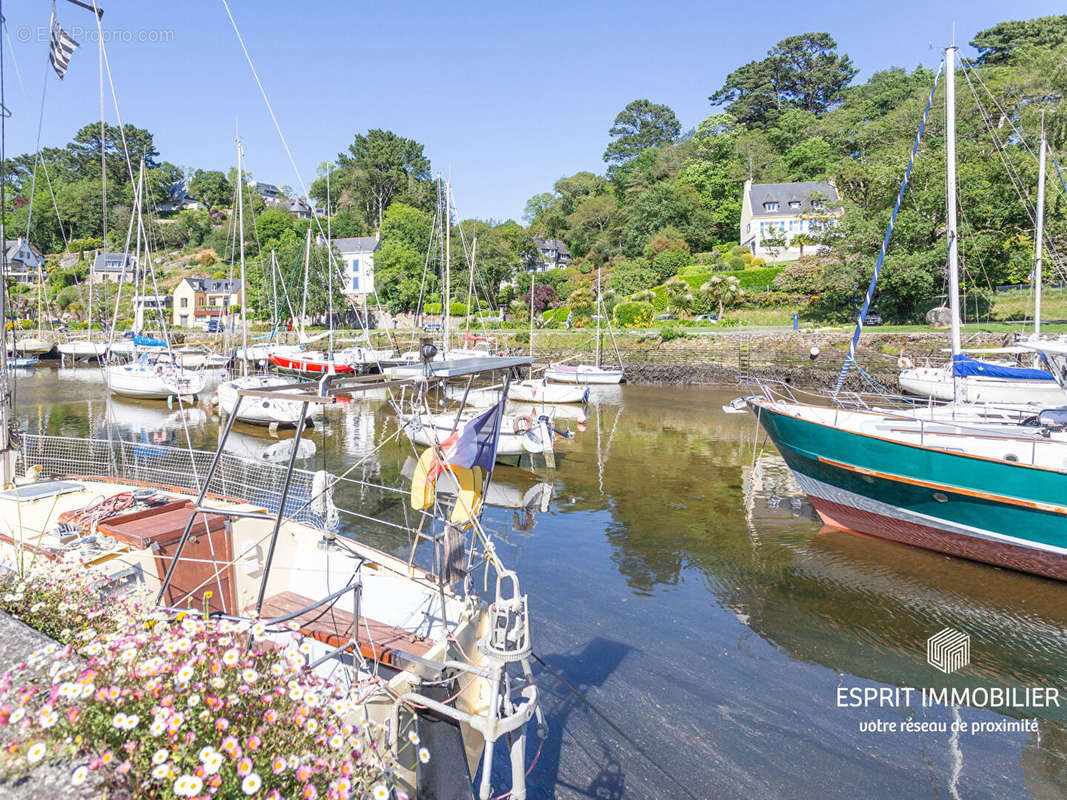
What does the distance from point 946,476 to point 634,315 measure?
4246 cm

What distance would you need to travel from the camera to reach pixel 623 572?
1162 cm

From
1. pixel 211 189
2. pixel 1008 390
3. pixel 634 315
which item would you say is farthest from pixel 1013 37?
pixel 211 189

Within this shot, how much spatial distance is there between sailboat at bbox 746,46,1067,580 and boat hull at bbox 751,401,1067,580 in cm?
2

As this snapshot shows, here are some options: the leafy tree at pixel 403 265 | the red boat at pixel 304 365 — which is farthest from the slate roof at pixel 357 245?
the red boat at pixel 304 365

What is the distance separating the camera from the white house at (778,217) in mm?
59469

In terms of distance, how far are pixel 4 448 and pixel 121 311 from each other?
2993 inches

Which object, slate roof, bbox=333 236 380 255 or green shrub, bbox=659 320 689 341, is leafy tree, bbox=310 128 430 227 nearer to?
slate roof, bbox=333 236 380 255

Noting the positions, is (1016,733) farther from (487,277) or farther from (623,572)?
(487,277)

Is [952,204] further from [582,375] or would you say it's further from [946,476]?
[582,375]

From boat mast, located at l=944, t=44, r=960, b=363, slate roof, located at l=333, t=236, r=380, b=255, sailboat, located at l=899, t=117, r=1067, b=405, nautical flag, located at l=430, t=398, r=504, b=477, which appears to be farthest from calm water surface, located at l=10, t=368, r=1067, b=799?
slate roof, located at l=333, t=236, r=380, b=255

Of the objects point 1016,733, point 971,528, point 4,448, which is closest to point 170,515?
point 4,448

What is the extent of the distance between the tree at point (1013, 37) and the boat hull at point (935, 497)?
3328 inches

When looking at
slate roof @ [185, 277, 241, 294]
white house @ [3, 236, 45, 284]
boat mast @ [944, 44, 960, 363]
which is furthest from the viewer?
slate roof @ [185, 277, 241, 294]

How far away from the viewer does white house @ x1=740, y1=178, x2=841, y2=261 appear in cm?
5947
